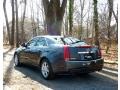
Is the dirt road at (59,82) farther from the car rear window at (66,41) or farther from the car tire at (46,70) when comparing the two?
the car rear window at (66,41)

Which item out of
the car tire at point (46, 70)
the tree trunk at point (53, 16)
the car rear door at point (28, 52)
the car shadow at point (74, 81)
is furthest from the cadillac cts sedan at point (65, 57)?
the tree trunk at point (53, 16)

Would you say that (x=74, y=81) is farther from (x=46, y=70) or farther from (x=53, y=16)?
(x=53, y=16)

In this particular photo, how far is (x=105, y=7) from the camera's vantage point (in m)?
25.1

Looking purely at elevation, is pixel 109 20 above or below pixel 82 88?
above

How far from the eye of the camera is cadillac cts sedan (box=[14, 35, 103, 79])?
815 cm

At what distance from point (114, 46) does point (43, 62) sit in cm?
1359

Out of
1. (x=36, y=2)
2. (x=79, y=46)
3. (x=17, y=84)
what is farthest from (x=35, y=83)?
(x=36, y=2)

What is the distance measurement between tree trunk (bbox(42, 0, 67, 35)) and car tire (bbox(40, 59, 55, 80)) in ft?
26.5

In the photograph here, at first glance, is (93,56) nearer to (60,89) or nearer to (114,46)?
(60,89)

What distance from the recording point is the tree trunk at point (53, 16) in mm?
17016

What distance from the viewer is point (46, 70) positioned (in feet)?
28.8

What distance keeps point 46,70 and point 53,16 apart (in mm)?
8733

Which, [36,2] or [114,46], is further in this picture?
[36,2]

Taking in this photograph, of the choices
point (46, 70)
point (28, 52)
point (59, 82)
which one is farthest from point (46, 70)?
point (28, 52)
